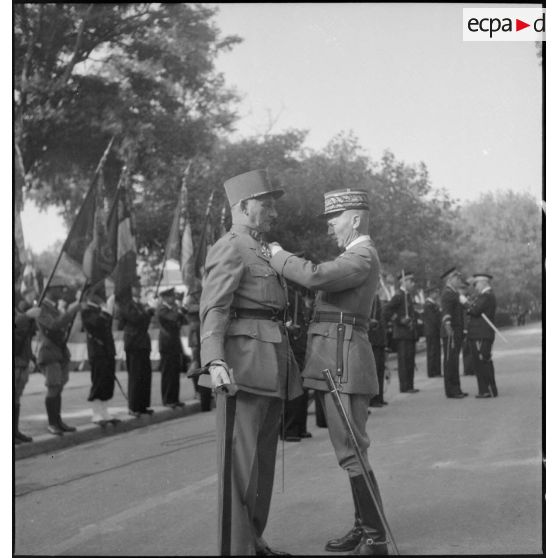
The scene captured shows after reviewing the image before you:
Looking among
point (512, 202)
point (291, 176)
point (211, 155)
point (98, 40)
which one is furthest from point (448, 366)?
point (98, 40)

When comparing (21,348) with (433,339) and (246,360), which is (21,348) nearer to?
(246,360)

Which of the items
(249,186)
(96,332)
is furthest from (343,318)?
(96,332)

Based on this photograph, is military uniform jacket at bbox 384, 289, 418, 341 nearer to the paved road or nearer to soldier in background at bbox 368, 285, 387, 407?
soldier in background at bbox 368, 285, 387, 407

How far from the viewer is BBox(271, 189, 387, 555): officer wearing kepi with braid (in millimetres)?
4398

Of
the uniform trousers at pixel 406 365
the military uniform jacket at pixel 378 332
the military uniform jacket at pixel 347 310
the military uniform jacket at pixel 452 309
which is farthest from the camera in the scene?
the uniform trousers at pixel 406 365

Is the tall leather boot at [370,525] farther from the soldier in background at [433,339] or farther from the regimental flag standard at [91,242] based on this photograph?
the soldier in background at [433,339]

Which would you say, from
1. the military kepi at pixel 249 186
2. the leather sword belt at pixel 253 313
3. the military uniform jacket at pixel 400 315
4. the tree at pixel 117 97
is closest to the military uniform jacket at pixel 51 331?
the tree at pixel 117 97

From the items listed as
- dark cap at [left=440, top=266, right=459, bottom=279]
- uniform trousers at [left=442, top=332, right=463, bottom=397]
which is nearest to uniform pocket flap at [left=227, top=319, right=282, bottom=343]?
uniform trousers at [left=442, top=332, right=463, bottom=397]

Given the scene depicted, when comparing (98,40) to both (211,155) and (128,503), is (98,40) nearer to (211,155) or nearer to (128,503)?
(211,155)

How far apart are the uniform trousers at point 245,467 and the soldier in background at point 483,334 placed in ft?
26.9

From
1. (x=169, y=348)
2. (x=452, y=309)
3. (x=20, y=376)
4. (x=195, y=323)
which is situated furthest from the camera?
(x=452, y=309)

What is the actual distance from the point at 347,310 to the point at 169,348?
822 centimetres

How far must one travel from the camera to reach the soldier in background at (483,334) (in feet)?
39.8

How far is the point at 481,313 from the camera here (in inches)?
492
